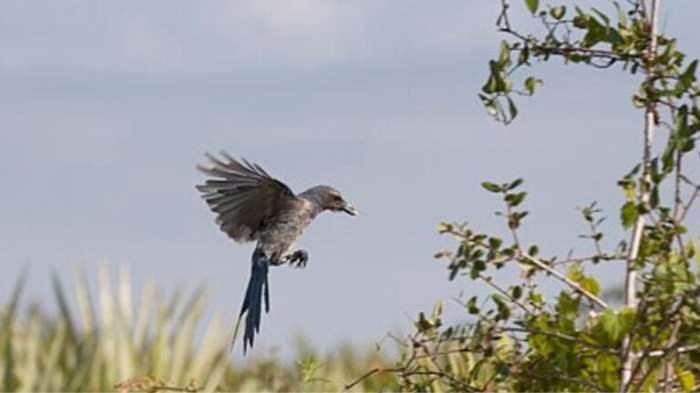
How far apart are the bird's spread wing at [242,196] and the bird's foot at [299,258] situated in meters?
0.15

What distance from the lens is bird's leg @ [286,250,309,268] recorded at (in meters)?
5.12

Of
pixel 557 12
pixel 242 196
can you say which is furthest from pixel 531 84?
pixel 242 196

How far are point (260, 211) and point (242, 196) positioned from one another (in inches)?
5.8

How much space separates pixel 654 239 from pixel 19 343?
520cm

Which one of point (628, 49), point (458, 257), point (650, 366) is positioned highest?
point (628, 49)

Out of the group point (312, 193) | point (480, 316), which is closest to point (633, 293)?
point (480, 316)

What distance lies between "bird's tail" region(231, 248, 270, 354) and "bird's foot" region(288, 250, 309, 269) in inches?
3.6

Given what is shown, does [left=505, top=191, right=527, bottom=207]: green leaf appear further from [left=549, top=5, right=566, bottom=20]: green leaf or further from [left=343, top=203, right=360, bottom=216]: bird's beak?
[left=343, top=203, right=360, bottom=216]: bird's beak

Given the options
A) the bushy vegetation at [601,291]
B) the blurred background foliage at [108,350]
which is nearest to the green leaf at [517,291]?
the bushy vegetation at [601,291]

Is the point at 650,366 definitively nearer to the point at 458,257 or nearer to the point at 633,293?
the point at 633,293

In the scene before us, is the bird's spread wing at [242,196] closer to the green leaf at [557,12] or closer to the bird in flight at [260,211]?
the bird in flight at [260,211]

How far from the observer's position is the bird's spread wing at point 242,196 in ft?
16.0

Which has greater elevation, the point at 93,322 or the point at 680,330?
the point at 93,322

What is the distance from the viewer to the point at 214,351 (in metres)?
8.52
